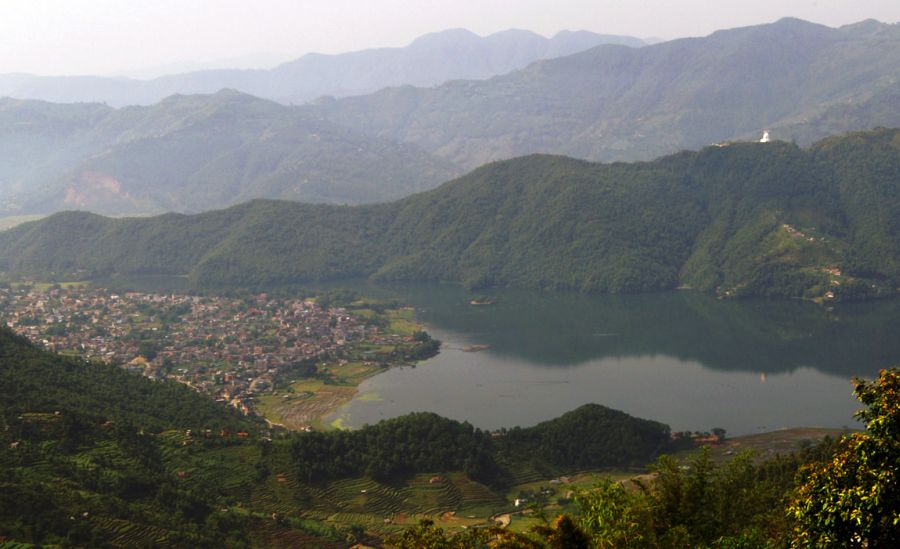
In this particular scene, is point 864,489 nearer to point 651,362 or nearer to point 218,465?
point 218,465

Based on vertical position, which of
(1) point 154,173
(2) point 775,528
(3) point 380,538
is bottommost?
(3) point 380,538

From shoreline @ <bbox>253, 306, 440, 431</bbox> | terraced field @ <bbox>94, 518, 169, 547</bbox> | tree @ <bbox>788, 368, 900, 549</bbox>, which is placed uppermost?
tree @ <bbox>788, 368, 900, 549</bbox>

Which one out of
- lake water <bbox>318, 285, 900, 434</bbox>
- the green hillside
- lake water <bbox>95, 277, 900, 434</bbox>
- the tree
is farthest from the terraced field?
lake water <bbox>318, 285, 900, 434</bbox>

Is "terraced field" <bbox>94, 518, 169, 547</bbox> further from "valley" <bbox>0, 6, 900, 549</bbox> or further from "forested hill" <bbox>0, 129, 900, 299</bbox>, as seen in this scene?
"forested hill" <bbox>0, 129, 900, 299</bbox>

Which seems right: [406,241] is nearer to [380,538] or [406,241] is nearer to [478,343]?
[478,343]

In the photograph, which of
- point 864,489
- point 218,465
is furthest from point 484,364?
point 864,489

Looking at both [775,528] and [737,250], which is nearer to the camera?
[775,528]

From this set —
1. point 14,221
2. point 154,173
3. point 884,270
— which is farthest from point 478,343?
point 154,173
